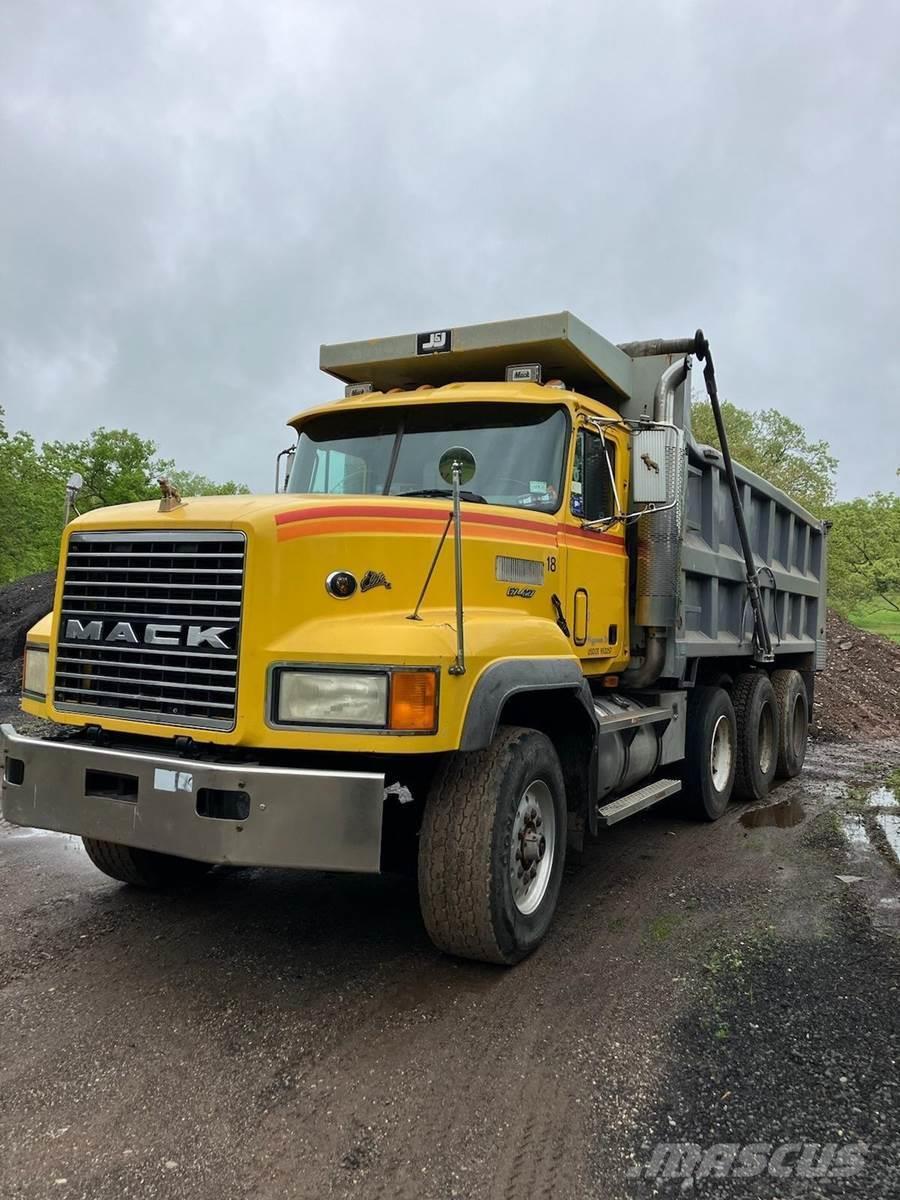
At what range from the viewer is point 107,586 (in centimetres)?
399

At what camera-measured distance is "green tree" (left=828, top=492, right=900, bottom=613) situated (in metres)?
37.5

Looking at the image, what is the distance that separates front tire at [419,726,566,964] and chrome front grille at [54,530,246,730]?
99cm

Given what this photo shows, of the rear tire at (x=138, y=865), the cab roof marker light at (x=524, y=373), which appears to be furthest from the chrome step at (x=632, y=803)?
the cab roof marker light at (x=524, y=373)

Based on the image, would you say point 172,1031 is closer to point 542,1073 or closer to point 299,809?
point 299,809

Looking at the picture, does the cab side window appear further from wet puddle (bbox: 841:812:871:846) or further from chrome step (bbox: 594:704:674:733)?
wet puddle (bbox: 841:812:871:846)

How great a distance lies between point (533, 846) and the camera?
4207mm

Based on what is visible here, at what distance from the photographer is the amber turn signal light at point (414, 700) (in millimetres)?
3387

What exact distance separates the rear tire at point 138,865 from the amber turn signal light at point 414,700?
1.94 metres

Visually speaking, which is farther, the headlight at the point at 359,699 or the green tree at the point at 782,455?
the green tree at the point at 782,455

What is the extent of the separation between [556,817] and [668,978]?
87 cm

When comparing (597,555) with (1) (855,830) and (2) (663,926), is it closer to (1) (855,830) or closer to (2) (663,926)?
(2) (663,926)

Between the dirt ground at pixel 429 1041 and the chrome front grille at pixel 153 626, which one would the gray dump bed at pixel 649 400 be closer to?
the dirt ground at pixel 429 1041

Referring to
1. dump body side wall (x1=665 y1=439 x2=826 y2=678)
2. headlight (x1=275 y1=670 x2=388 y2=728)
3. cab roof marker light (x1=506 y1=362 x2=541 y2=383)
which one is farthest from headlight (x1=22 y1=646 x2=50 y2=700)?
dump body side wall (x1=665 y1=439 x2=826 y2=678)

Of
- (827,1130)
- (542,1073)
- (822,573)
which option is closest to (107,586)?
(542,1073)
